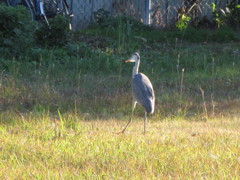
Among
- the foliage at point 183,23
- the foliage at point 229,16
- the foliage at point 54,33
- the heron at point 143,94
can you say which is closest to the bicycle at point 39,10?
the foliage at point 54,33

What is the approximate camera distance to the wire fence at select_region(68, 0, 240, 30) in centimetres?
1562

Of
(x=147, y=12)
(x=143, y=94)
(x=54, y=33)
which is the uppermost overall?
(x=147, y=12)

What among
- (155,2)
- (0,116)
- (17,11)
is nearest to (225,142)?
(0,116)

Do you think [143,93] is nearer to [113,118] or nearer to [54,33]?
[113,118]

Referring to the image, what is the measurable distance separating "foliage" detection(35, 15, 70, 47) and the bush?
57 centimetres

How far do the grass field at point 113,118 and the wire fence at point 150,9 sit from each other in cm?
403

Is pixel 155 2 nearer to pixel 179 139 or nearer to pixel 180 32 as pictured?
pixel 180 32

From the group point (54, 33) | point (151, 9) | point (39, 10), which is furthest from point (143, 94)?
point (151, 9)

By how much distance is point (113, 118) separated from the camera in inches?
268

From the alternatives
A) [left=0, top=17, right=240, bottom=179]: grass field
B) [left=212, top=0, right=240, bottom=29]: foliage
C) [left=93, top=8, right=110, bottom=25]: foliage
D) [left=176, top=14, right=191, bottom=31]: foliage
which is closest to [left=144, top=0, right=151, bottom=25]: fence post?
[left=176, top=14, right=191, bottom=31]: foliage

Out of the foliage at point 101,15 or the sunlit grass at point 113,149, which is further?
the foliage at point 101,15

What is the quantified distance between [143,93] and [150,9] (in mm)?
10465

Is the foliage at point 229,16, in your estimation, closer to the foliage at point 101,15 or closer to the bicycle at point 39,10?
the foliage at point 101,15

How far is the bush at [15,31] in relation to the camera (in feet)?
32.8
